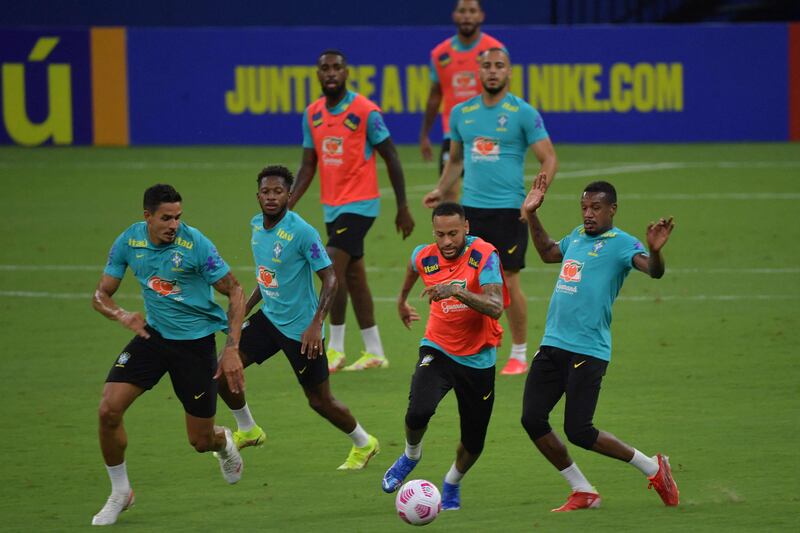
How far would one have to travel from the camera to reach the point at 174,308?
28.1ft

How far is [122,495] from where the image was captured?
8203 mm

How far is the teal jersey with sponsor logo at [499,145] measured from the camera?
39.1 ft

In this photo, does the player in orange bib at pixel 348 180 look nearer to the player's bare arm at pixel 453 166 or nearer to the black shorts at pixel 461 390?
the player's bare arm at pixel 453 166

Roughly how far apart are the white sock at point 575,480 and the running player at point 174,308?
1.98 m

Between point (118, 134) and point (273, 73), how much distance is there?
351 cm

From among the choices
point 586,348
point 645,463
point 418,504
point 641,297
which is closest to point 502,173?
point 586,348

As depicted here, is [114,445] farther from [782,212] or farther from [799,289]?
[782,212]

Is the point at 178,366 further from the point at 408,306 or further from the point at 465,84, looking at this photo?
the point at 465,84

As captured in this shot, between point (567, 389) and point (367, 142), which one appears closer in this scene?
point (567, 389)

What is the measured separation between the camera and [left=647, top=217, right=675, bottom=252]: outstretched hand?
26.2ft

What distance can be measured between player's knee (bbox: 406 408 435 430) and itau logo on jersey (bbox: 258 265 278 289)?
1518 millimetres

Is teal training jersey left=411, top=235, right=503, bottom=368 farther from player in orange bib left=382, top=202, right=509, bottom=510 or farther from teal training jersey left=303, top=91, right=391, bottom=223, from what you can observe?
teal training jersey left=303, top=91, right=391, bottom=223

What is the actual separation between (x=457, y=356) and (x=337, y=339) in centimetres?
413

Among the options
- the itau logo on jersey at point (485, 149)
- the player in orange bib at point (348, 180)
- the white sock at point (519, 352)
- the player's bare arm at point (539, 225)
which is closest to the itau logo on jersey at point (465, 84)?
the player in orange bib at point (348, 180)
